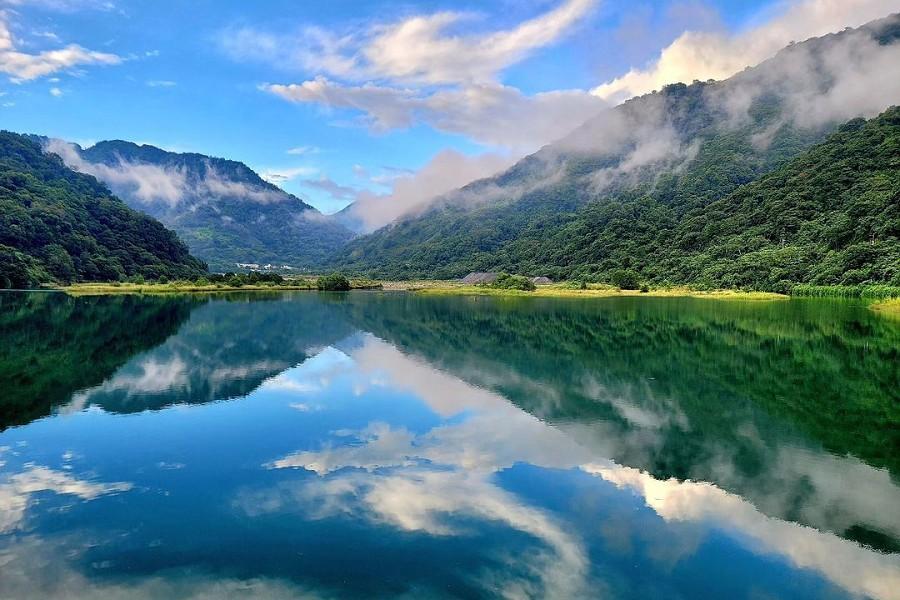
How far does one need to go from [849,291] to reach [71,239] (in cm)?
17041

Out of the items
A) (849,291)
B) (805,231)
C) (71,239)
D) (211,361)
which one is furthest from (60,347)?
(805,231)

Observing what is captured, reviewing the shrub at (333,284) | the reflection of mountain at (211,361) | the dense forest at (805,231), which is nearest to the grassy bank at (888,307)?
the dense forest at (805,231)

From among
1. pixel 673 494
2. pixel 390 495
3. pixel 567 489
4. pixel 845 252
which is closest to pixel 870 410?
pixel 673 494

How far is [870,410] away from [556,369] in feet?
44.2

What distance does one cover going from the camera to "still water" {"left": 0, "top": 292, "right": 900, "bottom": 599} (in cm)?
948

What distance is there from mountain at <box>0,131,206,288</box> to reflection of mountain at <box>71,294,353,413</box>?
92353 mm

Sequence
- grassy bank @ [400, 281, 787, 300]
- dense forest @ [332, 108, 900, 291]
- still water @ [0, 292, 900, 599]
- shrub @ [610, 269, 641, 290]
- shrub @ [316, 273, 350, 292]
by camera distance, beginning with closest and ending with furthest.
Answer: still water @ [0, 292, 900, 599] < grassy bank @ [400, 281, 787, 300] < dense forest @ [332, 108, 900, 291] < shrub @ [316, 273, 350, 292] < shrub @ [610, 269, 641, 290]

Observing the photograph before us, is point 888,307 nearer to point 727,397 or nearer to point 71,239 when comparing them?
point 727,397

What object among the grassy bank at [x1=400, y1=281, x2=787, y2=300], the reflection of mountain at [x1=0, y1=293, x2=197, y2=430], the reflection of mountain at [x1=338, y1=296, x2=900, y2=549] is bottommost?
the grassy bank at [x1=400, y1=281, x2=787, y2=300]

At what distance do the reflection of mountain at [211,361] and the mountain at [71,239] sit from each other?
92.4m

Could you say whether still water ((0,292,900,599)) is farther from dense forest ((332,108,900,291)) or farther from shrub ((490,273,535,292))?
shrub ((490,273,535,292))

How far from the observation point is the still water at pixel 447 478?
373 inches

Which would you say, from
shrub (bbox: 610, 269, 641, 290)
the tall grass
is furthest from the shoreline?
shrub (bbox: 610, 269, 641, 290)

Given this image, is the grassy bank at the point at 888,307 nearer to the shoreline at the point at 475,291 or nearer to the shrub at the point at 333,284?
the shoreline at the point at 475,291
